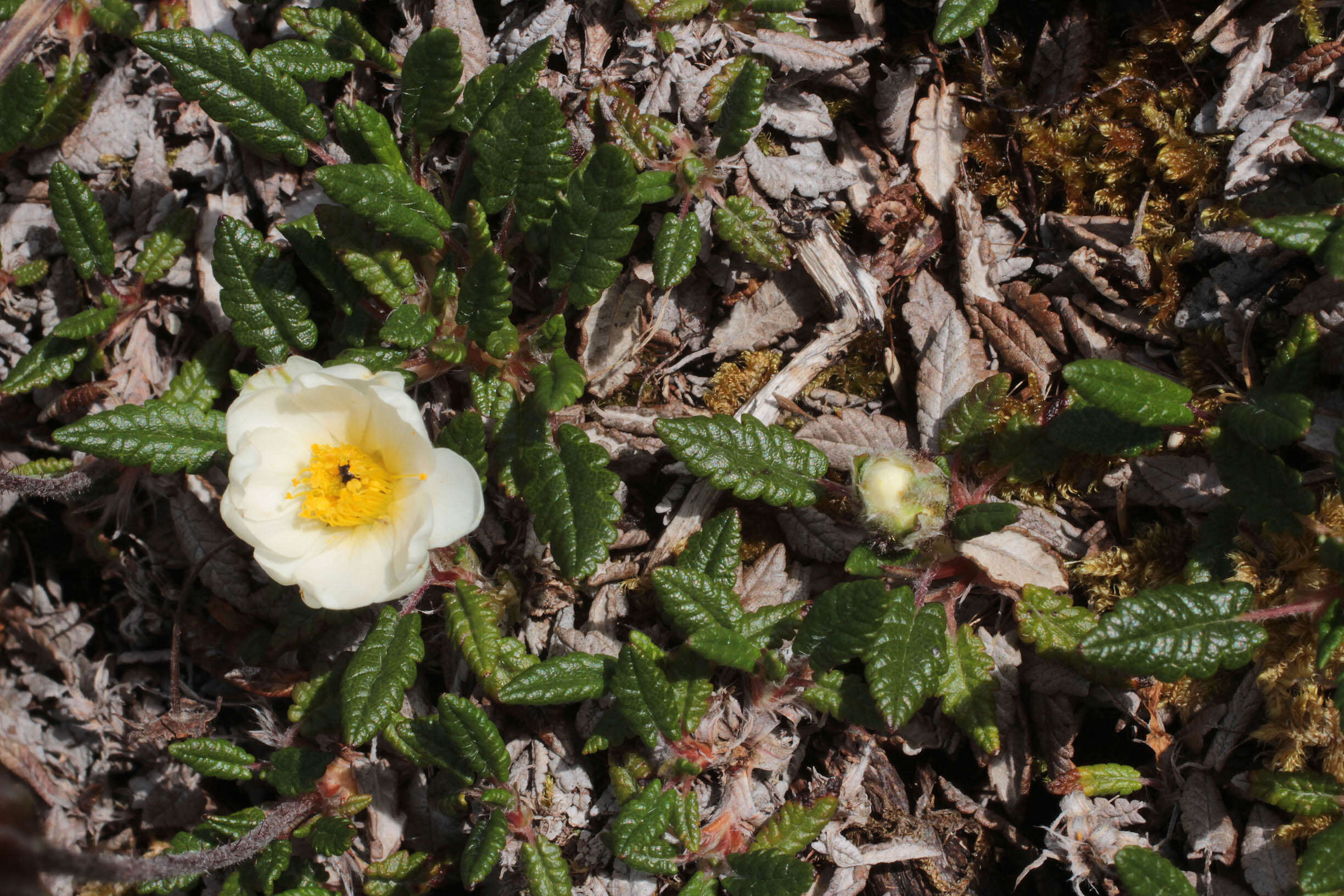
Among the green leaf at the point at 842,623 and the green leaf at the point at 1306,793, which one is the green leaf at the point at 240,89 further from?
→ the green leaf at the point at 1306,793

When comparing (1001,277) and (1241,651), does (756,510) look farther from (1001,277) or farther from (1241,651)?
(1241,651)

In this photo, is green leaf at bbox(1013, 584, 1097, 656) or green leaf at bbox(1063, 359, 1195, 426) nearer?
green leaf at bbox(1063, 359, 1195, 426)

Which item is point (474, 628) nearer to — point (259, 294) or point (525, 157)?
point (259, 294)

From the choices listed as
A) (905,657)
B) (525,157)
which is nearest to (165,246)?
(525,157)

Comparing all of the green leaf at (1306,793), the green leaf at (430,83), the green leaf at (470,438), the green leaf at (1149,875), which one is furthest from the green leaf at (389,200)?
the green leaf at (1306,793)

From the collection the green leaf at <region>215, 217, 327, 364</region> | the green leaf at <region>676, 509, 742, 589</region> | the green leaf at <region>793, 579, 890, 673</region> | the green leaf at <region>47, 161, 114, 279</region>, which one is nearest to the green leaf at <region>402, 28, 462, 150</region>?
the green leaf at <region>215, 217, 327, 364</region>

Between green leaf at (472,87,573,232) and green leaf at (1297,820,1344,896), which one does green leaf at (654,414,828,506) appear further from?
green leaf at (1297,820,1344,896)
